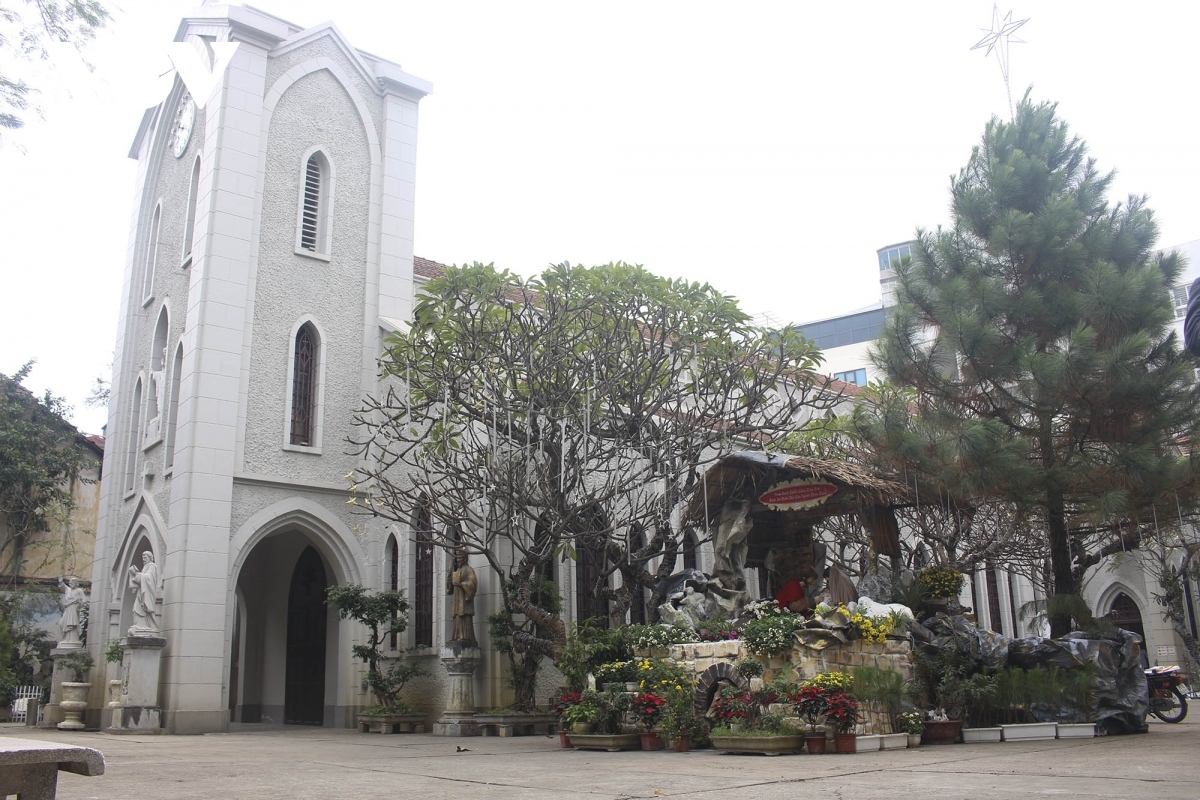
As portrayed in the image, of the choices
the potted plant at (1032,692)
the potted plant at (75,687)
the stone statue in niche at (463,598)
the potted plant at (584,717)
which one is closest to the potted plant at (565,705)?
the potted plant at (584,717)

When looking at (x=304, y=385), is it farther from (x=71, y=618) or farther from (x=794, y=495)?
(x=794, y=495)

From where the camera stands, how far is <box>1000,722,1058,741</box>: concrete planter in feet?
39.7

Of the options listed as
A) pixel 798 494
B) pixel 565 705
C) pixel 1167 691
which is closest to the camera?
pixel 565 705

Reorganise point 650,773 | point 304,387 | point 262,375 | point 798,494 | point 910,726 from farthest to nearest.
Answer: point 304,387
point 262,375
point 798,494
point 910,726
point 650,773

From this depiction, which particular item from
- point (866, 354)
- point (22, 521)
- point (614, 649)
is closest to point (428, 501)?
point (614, 649)

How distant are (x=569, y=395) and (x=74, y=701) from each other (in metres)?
12.3

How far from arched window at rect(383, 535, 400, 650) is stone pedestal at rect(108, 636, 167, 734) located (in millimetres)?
4661

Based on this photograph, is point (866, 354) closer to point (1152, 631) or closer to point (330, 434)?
point (330, 434)

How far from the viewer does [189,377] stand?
763 inches

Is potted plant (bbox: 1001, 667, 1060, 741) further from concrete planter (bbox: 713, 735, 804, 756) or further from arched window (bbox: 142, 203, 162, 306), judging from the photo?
arched window (bbox: 142, 203, 162, 306)

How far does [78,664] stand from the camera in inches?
813

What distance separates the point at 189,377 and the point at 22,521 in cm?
1509

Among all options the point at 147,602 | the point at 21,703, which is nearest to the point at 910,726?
the point at 147,602

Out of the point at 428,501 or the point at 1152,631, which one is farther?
the point at 1152,631
